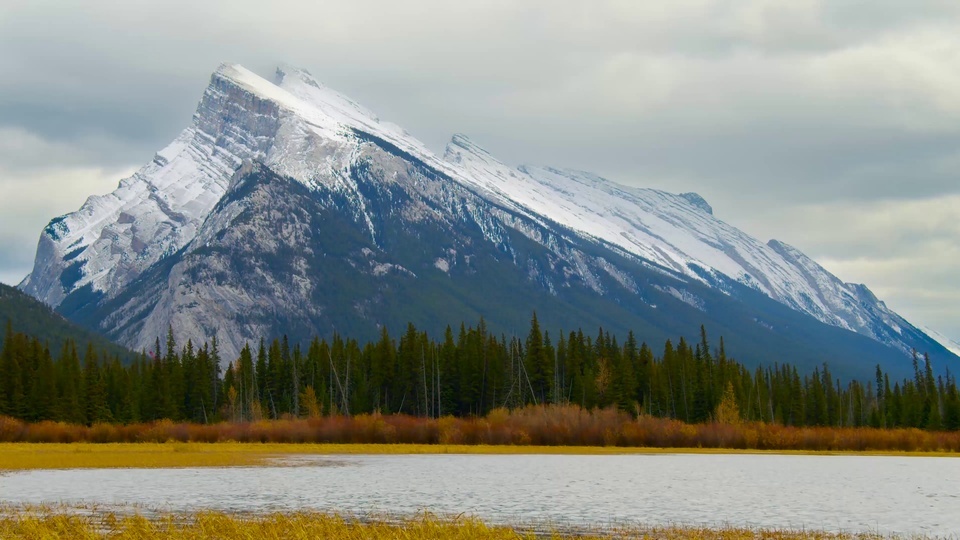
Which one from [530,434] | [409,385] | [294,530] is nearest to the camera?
[294,530]

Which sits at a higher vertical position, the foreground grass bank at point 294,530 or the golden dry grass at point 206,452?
the golden dry grass at point 206,452

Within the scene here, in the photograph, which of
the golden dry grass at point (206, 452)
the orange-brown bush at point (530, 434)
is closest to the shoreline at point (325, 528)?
the golden dry grass at point (206, 452)

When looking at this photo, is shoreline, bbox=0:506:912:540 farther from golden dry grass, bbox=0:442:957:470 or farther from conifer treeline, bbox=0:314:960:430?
conifer treeline, bbox=0:314:960:430

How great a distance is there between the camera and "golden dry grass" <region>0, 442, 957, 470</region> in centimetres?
8250

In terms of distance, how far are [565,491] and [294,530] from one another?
2408 cm

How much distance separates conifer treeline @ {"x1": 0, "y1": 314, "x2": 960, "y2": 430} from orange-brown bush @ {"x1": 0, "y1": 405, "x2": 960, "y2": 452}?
2939cm

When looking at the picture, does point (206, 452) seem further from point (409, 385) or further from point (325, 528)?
point (409, 385)

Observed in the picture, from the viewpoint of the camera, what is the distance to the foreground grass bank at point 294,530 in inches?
1454

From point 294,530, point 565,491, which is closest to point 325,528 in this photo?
point 294,530

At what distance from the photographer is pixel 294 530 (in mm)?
38375

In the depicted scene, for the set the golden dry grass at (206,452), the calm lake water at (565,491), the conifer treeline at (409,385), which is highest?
the conifer treeline at (409,385)

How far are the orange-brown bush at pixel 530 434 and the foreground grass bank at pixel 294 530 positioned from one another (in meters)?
79.1

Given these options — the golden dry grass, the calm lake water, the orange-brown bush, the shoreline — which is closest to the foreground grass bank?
the shoreline

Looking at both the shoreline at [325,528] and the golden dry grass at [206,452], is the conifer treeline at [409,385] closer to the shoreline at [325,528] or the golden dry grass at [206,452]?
the golden dry grass at [206,452]
